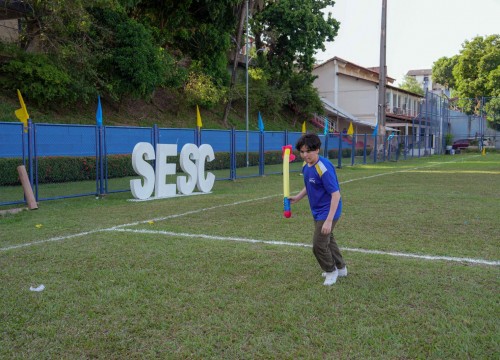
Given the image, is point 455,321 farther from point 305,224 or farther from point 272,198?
point 272,198

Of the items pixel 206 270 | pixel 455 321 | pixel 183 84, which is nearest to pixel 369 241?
pixel 206 270

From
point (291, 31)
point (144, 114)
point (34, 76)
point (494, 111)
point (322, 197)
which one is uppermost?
point (291, 31)

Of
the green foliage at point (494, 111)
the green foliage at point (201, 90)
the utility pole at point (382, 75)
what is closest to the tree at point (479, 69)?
the green foliage at point (494, 111)

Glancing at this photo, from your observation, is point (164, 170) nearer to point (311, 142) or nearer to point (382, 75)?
point (311, 142)

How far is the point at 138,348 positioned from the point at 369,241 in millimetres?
3988

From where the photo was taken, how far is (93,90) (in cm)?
2152

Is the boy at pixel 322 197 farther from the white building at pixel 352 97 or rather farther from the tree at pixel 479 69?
the tree at pixel 479 69

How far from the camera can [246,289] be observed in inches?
178

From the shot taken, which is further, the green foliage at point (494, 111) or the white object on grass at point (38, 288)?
the green foliage at point (494, 111)

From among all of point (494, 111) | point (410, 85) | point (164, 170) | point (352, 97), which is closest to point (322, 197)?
point (164, 170)

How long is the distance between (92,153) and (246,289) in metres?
9.85

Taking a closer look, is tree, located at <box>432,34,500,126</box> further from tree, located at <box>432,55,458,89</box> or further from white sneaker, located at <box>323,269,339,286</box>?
white sneaker, located at <box>323,269,339,286</box>

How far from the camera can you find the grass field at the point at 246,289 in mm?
3381

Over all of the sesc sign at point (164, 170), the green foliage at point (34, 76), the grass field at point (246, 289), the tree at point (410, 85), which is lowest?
the grass field at point (246, 289)
